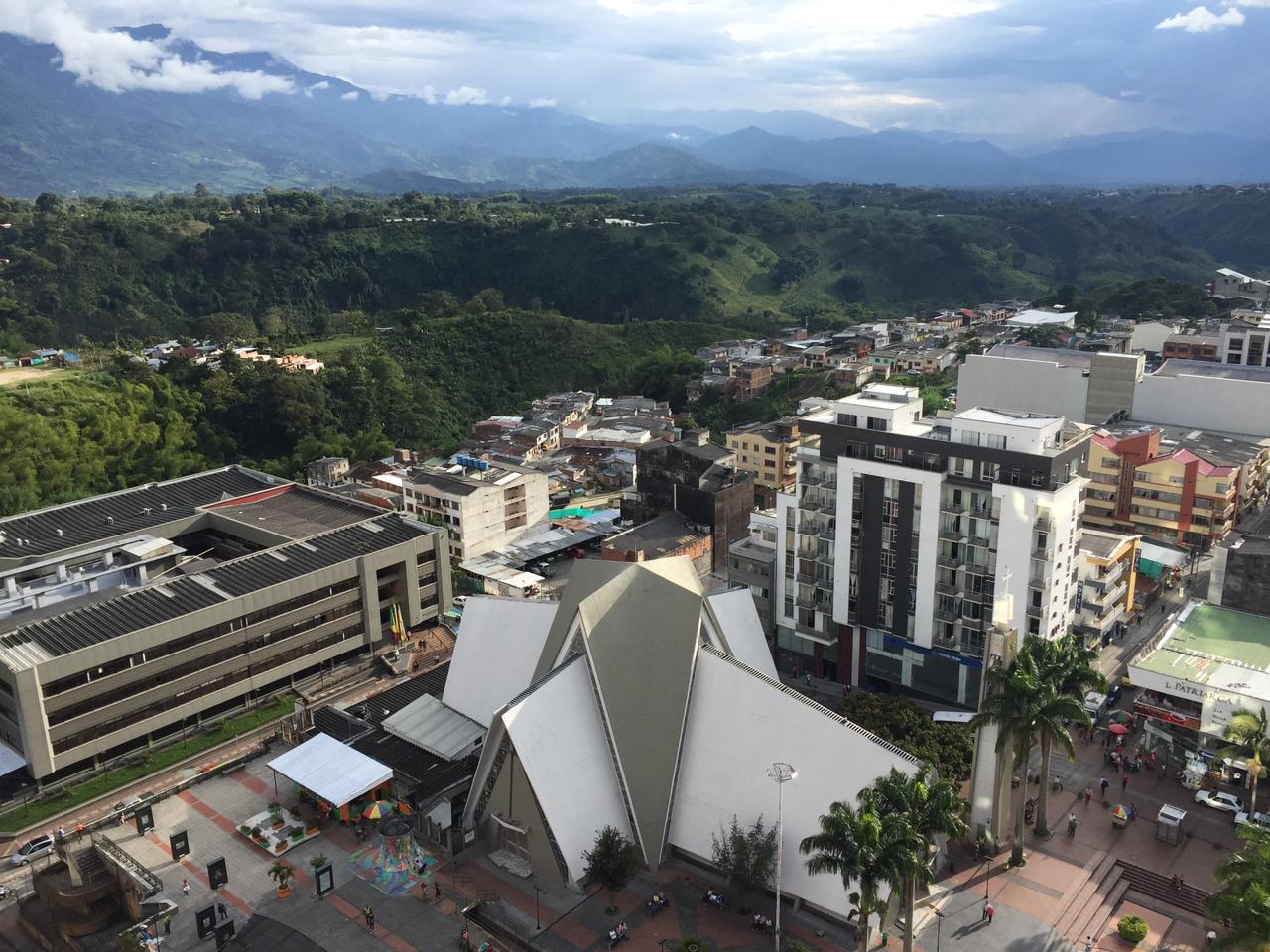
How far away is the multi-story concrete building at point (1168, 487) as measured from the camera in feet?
191

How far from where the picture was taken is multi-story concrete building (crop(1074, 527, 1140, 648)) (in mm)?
47062

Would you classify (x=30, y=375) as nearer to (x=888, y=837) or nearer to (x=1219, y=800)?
(x=888, y=837)

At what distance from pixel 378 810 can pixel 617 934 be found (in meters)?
11.0

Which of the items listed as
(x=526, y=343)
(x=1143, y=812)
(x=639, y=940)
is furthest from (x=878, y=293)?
(x=639, y=940)

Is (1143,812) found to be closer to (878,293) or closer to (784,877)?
(784,877)

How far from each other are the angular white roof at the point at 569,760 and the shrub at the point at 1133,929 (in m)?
15.6

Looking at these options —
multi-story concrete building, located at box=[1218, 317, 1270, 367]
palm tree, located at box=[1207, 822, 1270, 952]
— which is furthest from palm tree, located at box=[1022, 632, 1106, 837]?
multi-story concrete building, located at box=[1218, 317, 1270, 367]

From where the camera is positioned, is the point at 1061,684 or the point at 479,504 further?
the point at 479,504

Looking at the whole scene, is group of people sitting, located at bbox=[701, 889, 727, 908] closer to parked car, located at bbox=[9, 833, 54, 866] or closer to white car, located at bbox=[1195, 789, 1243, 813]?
white car, located at bbox=[1195, 789, 1243, 813]

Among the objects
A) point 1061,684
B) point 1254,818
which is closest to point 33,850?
point 1061,684

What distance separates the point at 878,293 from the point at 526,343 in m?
79.4

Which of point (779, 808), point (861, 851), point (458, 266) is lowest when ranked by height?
point (779, 808)

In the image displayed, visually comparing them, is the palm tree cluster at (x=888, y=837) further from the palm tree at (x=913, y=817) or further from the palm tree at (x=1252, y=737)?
the palm tree at (x=1252, y=737)

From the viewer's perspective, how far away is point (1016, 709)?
99.7 ft
